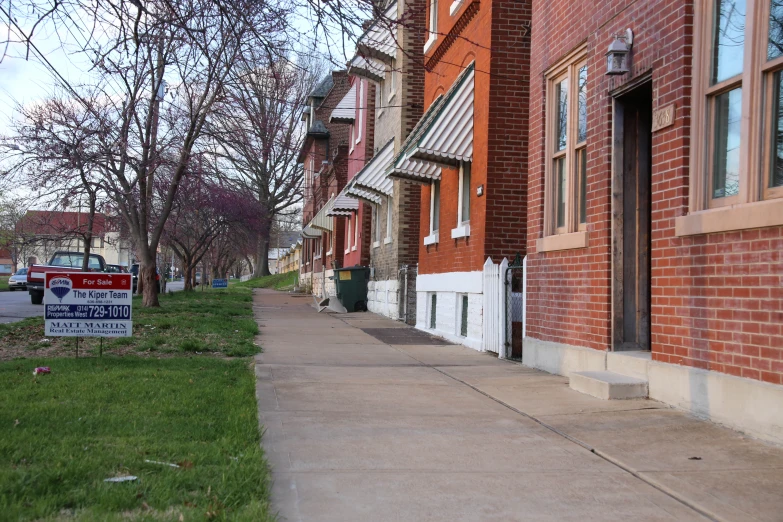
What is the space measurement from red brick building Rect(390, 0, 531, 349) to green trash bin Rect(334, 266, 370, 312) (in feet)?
25.5

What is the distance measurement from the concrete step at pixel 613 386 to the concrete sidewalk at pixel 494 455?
14cm

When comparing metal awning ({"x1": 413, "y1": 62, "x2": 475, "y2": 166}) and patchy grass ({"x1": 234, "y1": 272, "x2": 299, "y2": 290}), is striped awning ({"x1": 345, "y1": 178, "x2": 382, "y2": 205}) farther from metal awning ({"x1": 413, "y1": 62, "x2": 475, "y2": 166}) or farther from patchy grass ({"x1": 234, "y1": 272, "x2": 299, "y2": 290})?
patchy grass ({"x1": 234, "y1": 272, "x2": 299, "y2": 290})

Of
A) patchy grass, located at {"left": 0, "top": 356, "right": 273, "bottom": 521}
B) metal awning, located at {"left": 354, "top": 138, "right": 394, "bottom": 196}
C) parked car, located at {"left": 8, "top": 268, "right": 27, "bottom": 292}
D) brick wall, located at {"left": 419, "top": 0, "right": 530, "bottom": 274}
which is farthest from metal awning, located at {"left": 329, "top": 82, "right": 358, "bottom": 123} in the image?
parked car, located at {"left": 8, "top": 268, "right": 27, "bottom": 292}

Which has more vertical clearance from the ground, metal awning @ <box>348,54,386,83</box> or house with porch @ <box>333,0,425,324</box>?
metal awning @ <box>348,54,386,83</box>

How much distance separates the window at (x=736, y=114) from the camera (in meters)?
5.76

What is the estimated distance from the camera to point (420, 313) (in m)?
16.2

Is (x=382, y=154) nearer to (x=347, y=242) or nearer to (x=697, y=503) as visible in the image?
(x=347, y=242)

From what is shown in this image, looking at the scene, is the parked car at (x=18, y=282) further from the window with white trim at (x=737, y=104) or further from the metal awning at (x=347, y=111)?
the window with white trim at (x=737, y=104)

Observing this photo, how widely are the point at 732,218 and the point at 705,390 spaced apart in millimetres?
1379

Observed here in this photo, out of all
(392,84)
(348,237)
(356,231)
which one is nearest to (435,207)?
(392,84)

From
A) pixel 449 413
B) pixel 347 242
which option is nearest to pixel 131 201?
pixel 347 242

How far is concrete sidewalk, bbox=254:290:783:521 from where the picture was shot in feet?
13.6

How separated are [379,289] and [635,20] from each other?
14.2 m

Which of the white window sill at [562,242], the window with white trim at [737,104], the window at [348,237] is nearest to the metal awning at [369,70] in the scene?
the window at [348,237]
